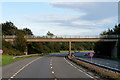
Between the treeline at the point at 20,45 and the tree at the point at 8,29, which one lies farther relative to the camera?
the tree at the point at 8,29

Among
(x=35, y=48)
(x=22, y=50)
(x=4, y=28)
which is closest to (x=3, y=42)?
(x=22, y=50)

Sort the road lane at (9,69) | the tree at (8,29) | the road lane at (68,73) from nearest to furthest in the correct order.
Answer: the road lane at (68,73), the road lane at (9,69), the tree at (8,29)

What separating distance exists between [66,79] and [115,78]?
3.70 m

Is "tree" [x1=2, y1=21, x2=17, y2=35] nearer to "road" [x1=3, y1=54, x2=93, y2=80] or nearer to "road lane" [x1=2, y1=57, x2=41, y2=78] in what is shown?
"road lane" [x1=2, y1=57, x2=41, y2=78]

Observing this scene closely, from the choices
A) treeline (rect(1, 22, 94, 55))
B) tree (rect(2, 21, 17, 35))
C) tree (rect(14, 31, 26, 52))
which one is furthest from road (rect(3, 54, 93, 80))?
tree (rect(2, 21, 17, 35))

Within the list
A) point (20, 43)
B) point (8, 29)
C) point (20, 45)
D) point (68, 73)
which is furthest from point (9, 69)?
point (8, 29)

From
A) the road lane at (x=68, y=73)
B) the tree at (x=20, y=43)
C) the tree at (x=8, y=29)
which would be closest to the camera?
the road lane at (x=68, y=73)

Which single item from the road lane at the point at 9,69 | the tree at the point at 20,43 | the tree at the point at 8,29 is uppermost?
the tree at the point at 8,29

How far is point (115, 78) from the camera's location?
1473 cm

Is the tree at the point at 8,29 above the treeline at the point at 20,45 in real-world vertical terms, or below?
above

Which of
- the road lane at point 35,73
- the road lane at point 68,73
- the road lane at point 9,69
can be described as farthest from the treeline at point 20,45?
the road lane at point 68,73

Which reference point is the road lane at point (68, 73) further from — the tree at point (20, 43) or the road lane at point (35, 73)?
the tree at point (20, 43)

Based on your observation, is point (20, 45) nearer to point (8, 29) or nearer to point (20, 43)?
point (20, 43)

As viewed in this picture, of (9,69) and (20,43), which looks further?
(20,43)
